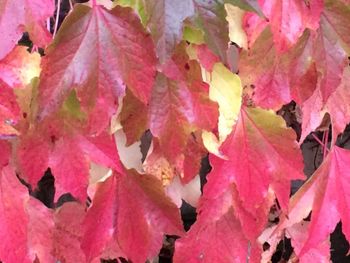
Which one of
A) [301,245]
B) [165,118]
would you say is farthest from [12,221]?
[301,245]

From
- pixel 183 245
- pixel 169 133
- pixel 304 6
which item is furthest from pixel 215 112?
pixel 183 245

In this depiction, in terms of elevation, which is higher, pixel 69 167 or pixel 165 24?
pixel 165 24

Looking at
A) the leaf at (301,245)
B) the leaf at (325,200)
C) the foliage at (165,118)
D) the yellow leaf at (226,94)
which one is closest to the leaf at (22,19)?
the foliage at (165,118)

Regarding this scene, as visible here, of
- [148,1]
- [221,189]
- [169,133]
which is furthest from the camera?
[221,189]

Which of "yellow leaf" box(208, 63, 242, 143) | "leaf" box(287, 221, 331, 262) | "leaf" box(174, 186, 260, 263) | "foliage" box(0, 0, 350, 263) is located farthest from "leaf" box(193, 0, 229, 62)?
"leaf" box(287, 221, 331, 262)

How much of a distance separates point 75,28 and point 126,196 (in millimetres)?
285

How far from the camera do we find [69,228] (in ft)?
3.35

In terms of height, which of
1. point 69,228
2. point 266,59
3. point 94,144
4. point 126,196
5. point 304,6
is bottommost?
point 69,228

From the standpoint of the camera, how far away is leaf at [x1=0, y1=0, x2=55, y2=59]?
0.71 metres

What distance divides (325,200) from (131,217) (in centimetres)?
31

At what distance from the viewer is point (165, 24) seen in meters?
0.69

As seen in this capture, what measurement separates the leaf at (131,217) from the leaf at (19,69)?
23 centimetres

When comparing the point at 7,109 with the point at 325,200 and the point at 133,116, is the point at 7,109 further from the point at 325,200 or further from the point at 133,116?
the point at 325,200

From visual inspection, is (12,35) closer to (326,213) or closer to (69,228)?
(69,228)
